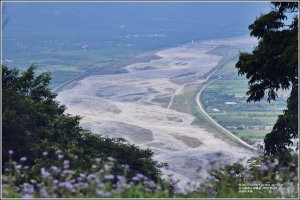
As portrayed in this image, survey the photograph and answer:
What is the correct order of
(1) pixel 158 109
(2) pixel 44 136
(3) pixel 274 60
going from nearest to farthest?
(3) pixel 274 60
(2) pixel 44 136
(1) pixel 158 109

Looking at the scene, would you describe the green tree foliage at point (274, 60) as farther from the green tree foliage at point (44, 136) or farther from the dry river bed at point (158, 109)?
the dry river bed at point (158, 109)

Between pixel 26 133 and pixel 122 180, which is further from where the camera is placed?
pixel 26 133

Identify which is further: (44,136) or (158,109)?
(158,109)

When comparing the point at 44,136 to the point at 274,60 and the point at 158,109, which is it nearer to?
the point at 274,60

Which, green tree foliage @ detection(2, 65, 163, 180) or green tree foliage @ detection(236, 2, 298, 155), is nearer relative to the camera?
green tree foliage @ detection(2, 65, 163, 180)

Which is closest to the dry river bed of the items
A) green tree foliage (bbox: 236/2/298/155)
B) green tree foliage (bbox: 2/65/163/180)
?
green tree foliage (bbox: 2/65/163/180)

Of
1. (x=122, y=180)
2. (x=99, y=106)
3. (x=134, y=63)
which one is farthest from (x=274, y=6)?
(x=134, y=63)

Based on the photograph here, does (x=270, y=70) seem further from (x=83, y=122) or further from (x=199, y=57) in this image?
(x=199, y=57)

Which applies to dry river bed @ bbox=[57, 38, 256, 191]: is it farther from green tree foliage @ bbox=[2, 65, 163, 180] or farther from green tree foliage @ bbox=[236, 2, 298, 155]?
green tree foliage @ bbox=[236, 2, 298, 155]

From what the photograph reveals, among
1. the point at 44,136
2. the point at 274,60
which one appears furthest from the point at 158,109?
the point at 274,60
